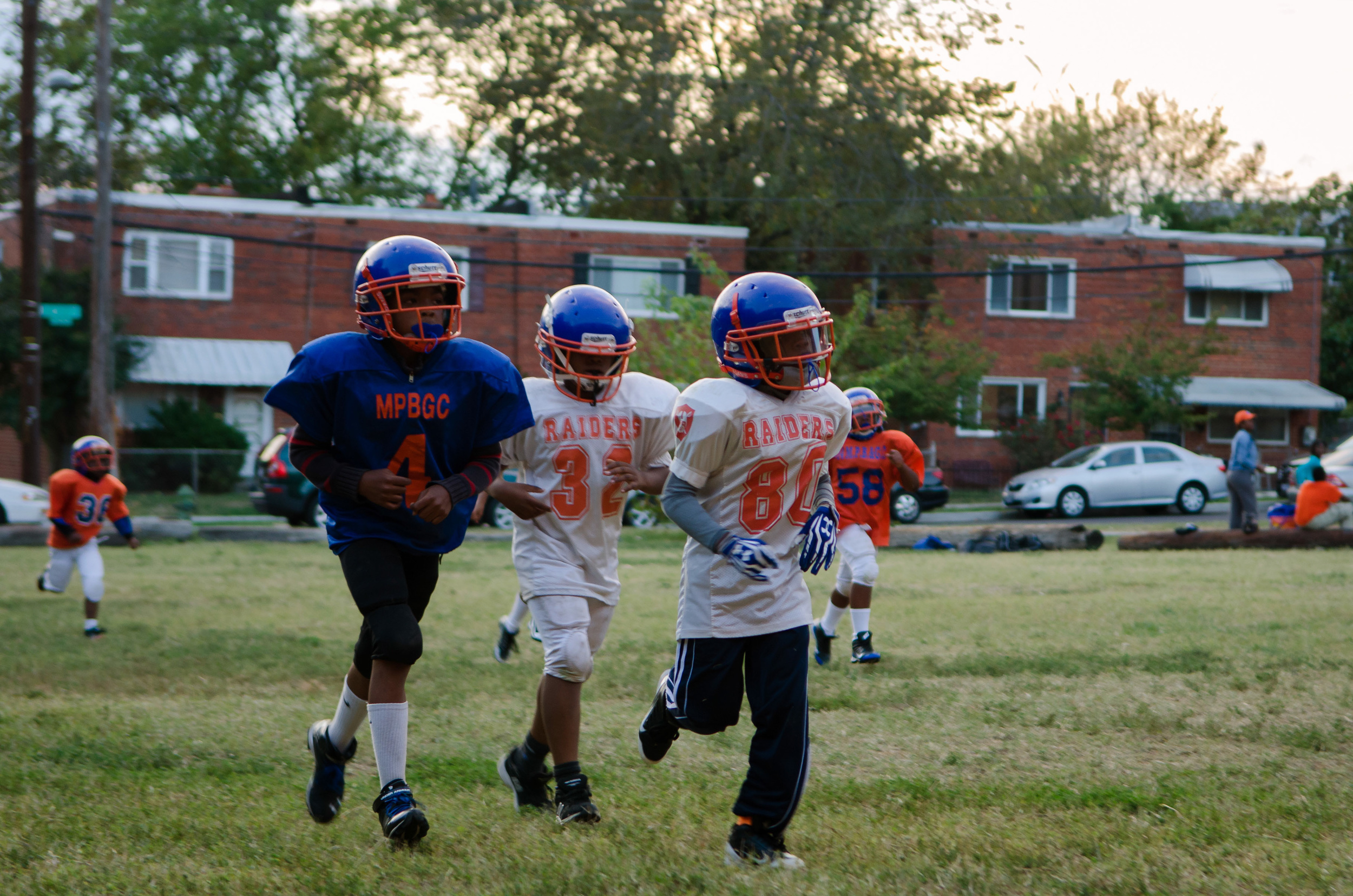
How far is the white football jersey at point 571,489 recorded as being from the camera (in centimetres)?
491

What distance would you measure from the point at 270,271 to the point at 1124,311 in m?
22.1

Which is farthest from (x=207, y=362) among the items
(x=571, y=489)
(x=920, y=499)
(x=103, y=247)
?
(x=571, y=489)

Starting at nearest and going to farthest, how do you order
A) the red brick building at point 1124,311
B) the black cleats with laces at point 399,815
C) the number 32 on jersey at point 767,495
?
the black cleats with laces at point 399,815 → the number 32 on jersey at point 767,495 → the red brick building at point 1124,311

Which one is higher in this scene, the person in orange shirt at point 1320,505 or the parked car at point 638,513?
the person in orange shirt at point 1320,505

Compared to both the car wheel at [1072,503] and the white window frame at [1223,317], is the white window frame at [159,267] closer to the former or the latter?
the car wheel at [1072,503]

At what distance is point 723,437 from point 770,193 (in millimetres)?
28187

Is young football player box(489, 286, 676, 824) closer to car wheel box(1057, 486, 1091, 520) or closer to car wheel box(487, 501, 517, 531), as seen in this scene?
car wheel box(487, 501, 517, 531)

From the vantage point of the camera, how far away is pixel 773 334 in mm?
4316

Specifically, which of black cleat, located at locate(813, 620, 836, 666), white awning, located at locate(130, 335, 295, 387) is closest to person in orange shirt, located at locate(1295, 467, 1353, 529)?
black cleat, located at locate(813, 620, 836, 666)

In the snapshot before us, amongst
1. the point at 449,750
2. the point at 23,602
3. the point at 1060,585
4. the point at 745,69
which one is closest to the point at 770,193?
the point at 745,69

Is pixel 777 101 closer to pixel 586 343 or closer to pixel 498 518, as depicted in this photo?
pixel 498 518

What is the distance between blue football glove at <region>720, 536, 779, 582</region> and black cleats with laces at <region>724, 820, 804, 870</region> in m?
0.82

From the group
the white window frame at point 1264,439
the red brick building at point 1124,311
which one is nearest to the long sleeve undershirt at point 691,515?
the red brick building at point 1124,311

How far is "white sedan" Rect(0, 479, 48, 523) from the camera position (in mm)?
20828
